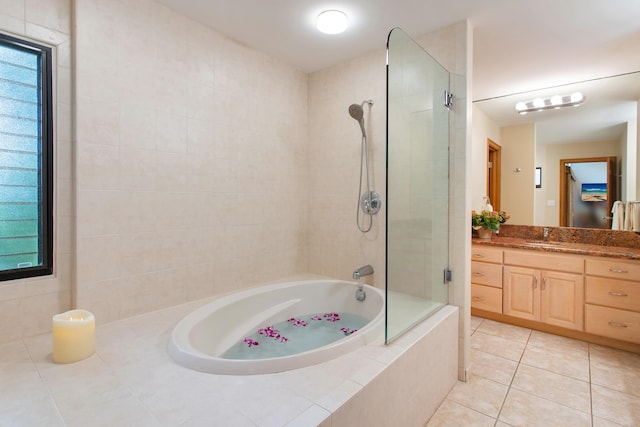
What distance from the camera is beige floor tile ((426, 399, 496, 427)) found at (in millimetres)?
1657

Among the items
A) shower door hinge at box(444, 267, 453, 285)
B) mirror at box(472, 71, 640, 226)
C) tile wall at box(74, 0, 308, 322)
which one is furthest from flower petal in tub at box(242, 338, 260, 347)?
mirror at box(472, 71, 640, 226)

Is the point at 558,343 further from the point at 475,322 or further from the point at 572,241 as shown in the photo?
the point at 572,241

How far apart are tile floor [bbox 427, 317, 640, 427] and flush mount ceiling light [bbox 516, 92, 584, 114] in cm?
219

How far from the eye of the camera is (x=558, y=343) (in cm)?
264

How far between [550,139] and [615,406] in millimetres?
2421

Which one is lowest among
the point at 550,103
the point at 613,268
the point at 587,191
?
the point at 613,268

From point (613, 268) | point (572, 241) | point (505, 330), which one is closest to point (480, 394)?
point (505, 330)

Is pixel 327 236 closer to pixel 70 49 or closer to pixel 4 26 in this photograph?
pixel 70 49

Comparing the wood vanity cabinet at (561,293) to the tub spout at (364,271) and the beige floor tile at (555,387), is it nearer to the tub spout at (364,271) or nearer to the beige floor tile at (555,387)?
the beige floor tile at (555,387)

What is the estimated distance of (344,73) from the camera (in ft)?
9.11

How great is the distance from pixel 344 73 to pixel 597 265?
2.63 metres

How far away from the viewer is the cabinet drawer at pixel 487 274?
303 centimetres

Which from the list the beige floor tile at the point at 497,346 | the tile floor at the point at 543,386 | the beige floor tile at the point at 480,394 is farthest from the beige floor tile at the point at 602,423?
the beige floor tile at the point at 497,346

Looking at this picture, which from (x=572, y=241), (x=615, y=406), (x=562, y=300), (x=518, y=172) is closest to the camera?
(x=615, y=406)
